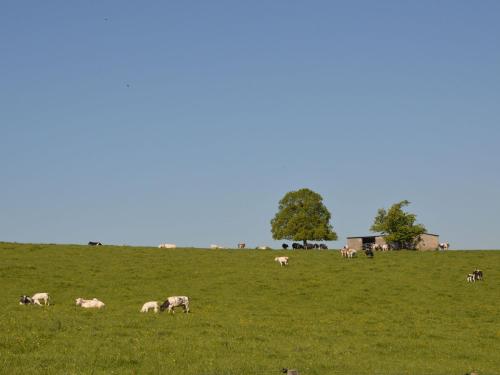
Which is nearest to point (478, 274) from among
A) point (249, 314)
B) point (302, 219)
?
point (249, 314)

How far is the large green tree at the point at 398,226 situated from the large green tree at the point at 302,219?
1552 centimetres

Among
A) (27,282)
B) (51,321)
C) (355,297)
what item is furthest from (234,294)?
(51,321)

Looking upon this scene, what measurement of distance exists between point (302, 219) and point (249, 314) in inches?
2885

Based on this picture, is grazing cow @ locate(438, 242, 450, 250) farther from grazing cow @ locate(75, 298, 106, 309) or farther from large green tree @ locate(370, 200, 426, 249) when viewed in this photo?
grazing cow @ locate(75, 298, 106, 309)

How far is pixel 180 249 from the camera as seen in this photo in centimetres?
6838

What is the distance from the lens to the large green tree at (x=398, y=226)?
88.8 metres

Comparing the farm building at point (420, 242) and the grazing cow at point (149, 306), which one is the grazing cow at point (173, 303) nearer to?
the grazing cow at point (149, 306)

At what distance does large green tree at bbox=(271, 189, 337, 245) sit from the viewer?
4161 inches

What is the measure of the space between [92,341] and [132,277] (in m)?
25.8

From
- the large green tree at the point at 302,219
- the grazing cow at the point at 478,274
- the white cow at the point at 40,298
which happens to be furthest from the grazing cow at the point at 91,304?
the large green tree at the point at 302,219

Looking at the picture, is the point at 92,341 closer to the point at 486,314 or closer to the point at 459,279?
the point at 486,314

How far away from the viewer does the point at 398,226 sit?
8919cm

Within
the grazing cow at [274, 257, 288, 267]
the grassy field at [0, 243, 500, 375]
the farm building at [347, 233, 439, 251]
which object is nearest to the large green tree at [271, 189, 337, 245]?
the farm building at [347, 233, 439, 251]

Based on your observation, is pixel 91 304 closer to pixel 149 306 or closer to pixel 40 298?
pixel 149 306
